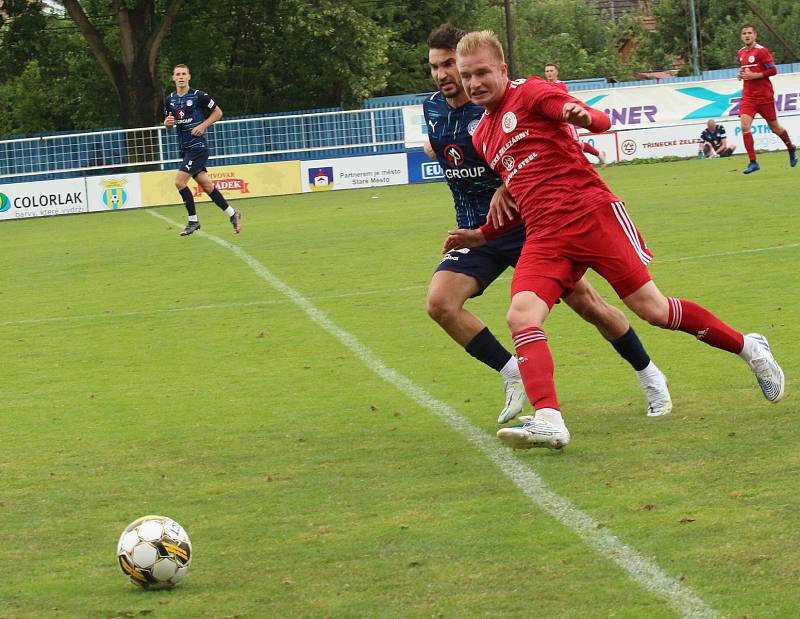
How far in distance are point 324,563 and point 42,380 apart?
524cm


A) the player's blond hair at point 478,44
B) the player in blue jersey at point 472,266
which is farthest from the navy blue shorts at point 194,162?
the player's blond hair at point 478,44

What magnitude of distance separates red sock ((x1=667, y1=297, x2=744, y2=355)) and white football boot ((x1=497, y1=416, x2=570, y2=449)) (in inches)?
39.6

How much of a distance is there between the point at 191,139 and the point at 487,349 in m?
14.0

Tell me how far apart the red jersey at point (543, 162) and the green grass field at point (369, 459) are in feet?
3.82

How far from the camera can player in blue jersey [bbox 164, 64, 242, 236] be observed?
20219mm

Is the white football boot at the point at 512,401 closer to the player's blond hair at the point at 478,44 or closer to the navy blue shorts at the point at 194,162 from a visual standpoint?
the player's blond hair at the point at 478,44

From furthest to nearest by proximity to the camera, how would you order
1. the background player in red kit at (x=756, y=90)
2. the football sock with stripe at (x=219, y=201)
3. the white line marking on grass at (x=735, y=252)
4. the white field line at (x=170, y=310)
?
the background player in red kit at (x=756, y=90), the football sock with stripe at (x=219, y=201), the white line marking on grass at (x=735, y=252), the white field line at (x=170, y=310)

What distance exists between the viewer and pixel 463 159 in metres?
7.48

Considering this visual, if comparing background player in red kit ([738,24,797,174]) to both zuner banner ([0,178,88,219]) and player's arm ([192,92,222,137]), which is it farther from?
zuner banner ([0,178,88,219])

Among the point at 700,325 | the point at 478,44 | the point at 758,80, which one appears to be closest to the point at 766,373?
the point at 700,325

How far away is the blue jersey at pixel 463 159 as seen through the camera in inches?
293

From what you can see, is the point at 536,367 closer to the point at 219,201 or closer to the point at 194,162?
the point at 219,201

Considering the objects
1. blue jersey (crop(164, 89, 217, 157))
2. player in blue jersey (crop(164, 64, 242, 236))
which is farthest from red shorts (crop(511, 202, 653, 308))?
blue jersey (crop(164, 89, 217, 157))

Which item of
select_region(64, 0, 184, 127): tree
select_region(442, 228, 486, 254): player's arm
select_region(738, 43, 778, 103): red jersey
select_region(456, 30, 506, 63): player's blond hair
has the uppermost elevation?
select_region(64, 0, 184, 127): tree
